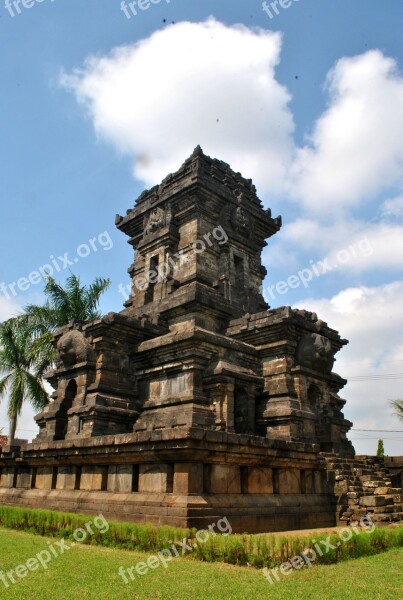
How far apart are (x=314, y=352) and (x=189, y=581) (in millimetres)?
10161

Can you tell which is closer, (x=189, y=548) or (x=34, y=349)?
(x=189, y=548)

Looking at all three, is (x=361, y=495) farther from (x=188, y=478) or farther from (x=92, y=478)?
(x=92, y=478)

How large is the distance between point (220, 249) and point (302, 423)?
836cm

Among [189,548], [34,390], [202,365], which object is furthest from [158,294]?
[189,548]

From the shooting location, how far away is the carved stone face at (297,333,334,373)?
1536cm

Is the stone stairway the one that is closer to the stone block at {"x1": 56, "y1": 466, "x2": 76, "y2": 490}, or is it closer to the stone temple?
the stone temple

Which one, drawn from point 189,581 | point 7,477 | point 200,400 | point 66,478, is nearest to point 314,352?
point 200,400

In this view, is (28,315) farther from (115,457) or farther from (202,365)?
(115,457)

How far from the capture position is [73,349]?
53.6ft

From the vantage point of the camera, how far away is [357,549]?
313 inches

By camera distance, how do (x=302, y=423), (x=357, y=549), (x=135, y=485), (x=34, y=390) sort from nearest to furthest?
(x=357, y=549) < (x=135, y=485) < (x=302, y=423) < (x=34, y=390)

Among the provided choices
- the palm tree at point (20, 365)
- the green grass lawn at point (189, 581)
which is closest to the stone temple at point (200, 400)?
the green grass lawn at point (189, 581)

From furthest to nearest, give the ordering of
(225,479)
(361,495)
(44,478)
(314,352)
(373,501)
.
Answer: (314,352) → (44,478) → (361,495) → (373,501) → (225,479)

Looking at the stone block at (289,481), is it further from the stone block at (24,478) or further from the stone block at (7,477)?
the stone block at (7,477)
